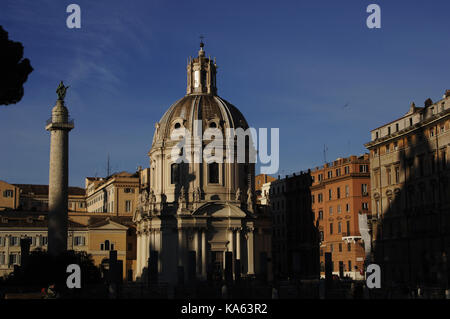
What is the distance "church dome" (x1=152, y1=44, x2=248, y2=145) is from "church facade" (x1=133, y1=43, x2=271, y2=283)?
4.6 inches

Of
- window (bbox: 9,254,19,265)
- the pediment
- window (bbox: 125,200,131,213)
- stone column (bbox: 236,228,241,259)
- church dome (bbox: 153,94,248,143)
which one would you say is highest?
church dome (bbox: 153,94,248,143)

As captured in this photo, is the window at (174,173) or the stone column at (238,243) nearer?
the stone column at (238,243)

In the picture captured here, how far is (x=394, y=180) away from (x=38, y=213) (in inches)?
2004

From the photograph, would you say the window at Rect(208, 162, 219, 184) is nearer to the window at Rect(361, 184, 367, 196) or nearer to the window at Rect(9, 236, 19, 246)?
the window at Rect(361, 184, 367, 196)

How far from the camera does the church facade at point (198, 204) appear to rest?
289 feet

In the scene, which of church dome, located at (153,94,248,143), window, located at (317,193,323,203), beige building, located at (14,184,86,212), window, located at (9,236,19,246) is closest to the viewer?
church dome, located at (153,94,248,143)

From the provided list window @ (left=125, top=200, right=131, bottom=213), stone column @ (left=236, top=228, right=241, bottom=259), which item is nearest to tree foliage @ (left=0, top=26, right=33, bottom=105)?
stone column @ (left=236, top=228, right=241, bottom=259)

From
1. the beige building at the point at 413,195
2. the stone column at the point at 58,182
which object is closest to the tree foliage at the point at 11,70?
the beige building at the point at 413,195

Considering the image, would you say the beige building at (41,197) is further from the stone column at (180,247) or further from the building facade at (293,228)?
the stone column at (180,247)

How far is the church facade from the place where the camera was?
88.0m

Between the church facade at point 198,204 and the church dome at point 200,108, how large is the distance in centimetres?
12

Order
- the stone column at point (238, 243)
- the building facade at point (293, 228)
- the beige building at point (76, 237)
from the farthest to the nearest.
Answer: the building facade at point (293, 228), the beige building at point (76, 237), the stone column at point (238, 243)
